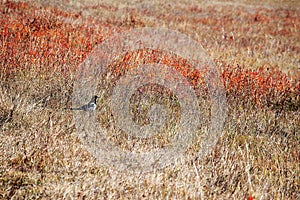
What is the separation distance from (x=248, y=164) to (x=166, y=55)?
11.0ft

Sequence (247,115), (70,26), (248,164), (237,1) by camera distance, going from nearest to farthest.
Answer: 1. (248,164)
2. (247,115)
3. (70,26)
4. (237,1)

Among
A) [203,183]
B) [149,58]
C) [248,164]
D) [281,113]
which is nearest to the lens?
[203,183]

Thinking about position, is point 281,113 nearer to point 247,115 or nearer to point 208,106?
point 247,115

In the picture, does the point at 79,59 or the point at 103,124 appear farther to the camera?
the point at 79,59

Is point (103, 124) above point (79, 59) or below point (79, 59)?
below

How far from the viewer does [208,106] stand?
4988 mm

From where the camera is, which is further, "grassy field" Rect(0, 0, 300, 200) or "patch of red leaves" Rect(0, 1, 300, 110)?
"patch of red leaves" Rect(0, 1, 300, 110)

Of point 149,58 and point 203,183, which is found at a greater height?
point 149,58

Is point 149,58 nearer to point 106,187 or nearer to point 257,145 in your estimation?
point 257,145

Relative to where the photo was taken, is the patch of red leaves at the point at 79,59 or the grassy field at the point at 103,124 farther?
the patch of red leaves at the point at 79,59

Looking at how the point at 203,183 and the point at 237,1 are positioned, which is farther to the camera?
the point at 237,1

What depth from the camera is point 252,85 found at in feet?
18.8

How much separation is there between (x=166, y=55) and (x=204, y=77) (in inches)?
38.3

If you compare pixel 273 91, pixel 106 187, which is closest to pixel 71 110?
pixel 106 187
